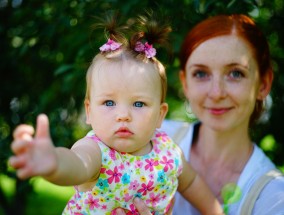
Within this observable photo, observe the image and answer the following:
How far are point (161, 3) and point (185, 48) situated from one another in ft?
0.88

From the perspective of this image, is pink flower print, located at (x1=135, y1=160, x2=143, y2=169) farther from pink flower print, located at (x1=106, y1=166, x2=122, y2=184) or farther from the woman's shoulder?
the woman's shoulder

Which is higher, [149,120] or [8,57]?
[149,120]

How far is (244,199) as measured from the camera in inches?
101

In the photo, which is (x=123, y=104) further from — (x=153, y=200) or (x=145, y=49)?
(x=153, y=200)

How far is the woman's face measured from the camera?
2734 millimetres

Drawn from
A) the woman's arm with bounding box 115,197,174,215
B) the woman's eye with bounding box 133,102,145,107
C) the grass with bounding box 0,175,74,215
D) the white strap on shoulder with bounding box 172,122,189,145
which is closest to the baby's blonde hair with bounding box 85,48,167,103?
the woman's eye with bounding box 133,102,145,107

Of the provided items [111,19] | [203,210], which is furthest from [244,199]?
[111,19]

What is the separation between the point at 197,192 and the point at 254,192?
0.28 m

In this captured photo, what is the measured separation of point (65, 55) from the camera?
3346 millimetres

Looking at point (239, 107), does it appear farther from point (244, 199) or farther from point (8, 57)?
point (8, 57)

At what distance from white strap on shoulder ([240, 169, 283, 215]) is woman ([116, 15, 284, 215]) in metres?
0.01

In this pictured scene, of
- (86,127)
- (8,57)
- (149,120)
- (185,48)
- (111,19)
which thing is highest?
(111,19)

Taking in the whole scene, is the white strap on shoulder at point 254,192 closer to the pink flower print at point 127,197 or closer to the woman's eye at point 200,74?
the woman's eye at point 200,74

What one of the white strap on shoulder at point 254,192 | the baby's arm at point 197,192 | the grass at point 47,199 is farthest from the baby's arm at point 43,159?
the grass at point 47,199
